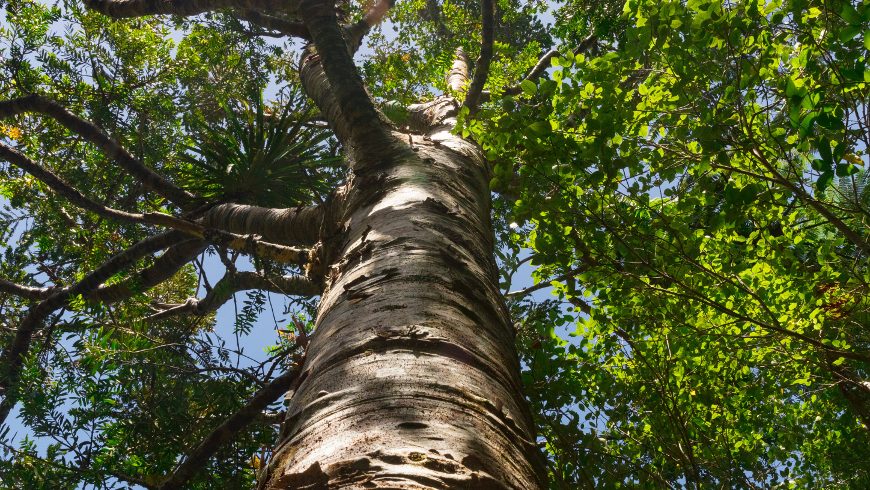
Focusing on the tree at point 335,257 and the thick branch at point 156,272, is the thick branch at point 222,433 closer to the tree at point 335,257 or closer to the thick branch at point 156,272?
the tree at point 335,257

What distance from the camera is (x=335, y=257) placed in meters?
2.41

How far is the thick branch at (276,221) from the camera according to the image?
10.0 feet

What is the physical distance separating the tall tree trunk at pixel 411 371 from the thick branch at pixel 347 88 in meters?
0.58

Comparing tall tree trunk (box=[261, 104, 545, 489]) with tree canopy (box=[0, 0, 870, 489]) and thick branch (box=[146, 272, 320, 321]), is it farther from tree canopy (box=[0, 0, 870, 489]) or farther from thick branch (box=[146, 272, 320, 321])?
thick branch (box=[146, 272, 320, 321])

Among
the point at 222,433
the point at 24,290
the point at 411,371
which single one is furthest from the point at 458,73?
the point at 411,371

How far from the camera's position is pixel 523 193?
2.13 metres

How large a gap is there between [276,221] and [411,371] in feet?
7.34

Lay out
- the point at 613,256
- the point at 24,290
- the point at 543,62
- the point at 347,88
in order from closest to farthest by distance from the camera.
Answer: the point at 613,256 → the point at 347,88 → the point at 24,290 → the point at 543,62

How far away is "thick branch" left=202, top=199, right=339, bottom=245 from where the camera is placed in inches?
120

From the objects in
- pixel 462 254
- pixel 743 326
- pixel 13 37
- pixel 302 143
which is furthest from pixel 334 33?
pixel 13 37

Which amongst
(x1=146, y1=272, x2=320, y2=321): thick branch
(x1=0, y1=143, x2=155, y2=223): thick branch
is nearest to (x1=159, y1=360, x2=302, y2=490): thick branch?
(x1=146, y1=272, x2=320, y2=321): thick branch

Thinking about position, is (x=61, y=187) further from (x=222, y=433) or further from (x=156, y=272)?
(x=222, y=433)

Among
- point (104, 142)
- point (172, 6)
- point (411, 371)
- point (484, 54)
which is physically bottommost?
point (411, 371)

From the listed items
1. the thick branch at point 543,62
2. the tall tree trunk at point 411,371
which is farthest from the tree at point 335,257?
the thick branch at point 543,62
